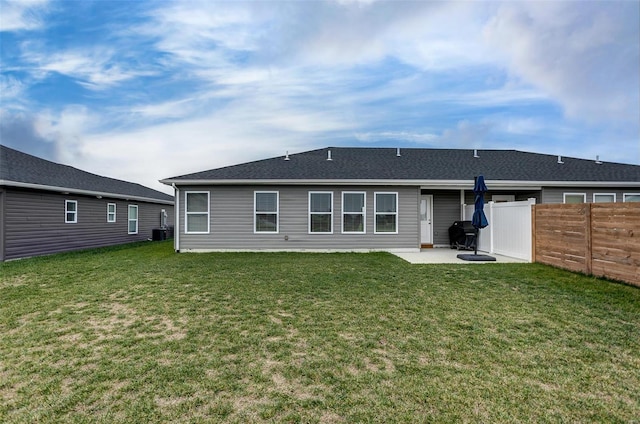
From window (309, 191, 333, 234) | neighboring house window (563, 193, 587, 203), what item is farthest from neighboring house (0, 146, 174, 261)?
neighboring house window (563, 193, 587, 203)

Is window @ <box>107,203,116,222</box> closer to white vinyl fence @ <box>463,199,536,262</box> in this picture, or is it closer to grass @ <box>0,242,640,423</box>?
grass @ <box>0,242,640,423</box>

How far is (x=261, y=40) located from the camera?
11914 mm

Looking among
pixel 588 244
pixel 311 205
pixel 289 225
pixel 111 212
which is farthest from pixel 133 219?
pixel 588 244

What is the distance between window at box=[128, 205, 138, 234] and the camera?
1778 cm

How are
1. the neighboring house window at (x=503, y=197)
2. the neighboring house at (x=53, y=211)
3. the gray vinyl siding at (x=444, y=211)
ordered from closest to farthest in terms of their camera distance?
the neighboring house at (x=53, y=211) < the gray vinyl siding at (x=444, y=211) < the neighboring house window at (x=503, y=197)

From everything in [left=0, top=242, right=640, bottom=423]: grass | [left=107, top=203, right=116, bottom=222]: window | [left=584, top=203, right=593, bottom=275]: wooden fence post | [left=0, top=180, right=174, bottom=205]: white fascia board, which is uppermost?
[left=0, top=180, right=174, bottom=205]: white fascia board

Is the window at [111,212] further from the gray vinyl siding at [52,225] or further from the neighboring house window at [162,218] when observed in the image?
the neighboring house window at [162,218]

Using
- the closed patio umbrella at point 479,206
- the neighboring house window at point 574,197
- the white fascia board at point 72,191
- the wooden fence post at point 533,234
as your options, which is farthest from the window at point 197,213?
the neighboring house window at point 574,197

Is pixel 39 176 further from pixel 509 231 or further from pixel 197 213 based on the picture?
pixel 509 231

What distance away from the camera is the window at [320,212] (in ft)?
39.2

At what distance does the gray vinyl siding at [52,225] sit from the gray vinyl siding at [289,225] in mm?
5156

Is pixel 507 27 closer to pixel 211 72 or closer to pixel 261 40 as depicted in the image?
pixel 261 40

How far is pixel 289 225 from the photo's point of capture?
11.9 m

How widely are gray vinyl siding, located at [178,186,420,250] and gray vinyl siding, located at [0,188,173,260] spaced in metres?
5.16
